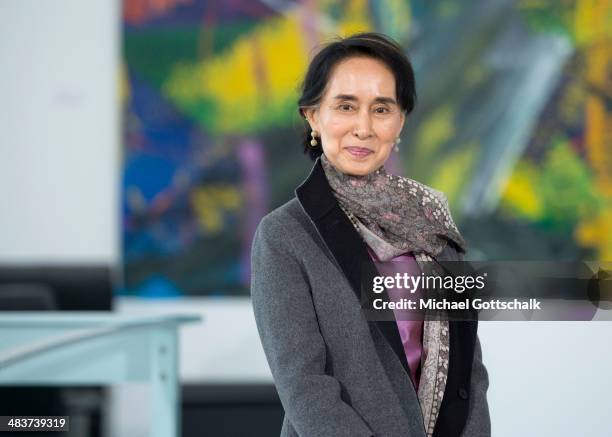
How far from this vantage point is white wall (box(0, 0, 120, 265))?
383cm

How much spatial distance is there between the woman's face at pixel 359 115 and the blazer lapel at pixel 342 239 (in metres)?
0.06

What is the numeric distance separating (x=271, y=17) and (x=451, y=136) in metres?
0.90

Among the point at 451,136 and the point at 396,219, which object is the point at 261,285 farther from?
the point at 451,136

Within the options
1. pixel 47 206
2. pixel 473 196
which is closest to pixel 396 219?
pixel 473 196

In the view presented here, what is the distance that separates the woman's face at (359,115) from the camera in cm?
137

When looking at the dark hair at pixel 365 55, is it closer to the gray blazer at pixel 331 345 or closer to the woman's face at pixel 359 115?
the woman's face at pixel 359 115

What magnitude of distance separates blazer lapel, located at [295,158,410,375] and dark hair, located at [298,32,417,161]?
0.14 metres

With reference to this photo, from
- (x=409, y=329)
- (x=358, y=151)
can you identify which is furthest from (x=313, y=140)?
(x=409, y=329)

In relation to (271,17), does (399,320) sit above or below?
below

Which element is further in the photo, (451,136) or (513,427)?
(451,136)

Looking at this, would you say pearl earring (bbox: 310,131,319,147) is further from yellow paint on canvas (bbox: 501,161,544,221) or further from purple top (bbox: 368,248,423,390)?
yellow paint on canvas (bbox: 501,161,544,221)

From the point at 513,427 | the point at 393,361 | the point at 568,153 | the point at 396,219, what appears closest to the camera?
the point at 393,361

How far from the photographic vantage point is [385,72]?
4.51ft

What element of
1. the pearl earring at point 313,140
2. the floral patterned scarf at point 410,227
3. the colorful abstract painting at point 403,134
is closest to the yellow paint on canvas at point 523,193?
the colorful abstract painting at point 403,134
